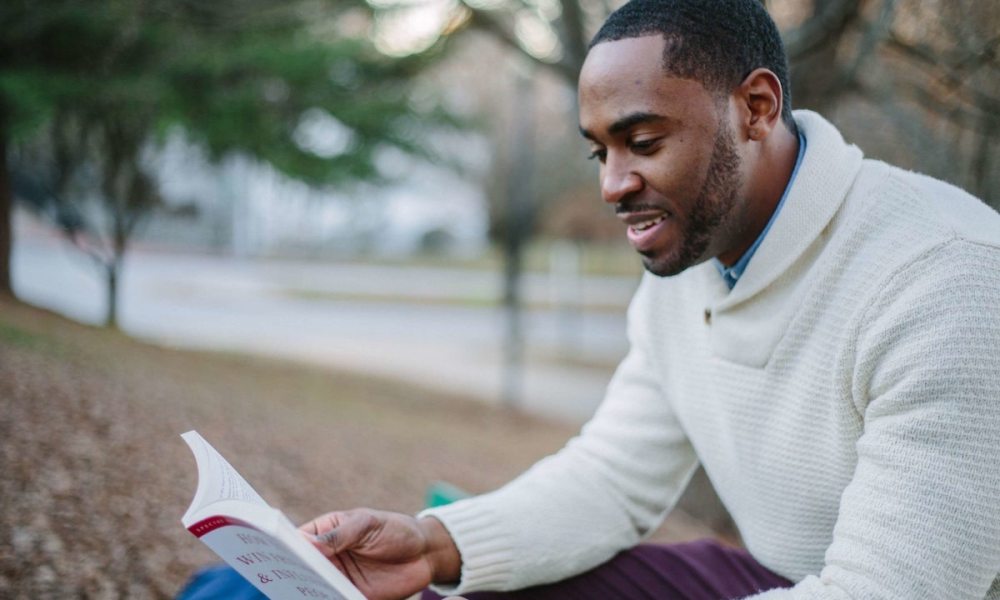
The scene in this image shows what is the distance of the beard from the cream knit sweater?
0.34ft

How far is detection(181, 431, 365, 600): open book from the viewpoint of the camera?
4.59 feet

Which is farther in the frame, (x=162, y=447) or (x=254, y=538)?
(x=162, y=447)

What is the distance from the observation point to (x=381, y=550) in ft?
6.10

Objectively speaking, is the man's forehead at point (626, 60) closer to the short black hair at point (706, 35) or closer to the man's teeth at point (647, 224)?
the short black hair at point (706, 35)

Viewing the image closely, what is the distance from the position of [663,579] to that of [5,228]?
8587 millimetres

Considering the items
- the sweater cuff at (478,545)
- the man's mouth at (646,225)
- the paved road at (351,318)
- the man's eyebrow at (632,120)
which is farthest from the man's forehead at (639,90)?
the paved road at (351,318)

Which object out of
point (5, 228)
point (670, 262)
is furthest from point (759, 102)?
point (5, 228)

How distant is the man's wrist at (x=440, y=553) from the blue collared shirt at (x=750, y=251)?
2.73 feet

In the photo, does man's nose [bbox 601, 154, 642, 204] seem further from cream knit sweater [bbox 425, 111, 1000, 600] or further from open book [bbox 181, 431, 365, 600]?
open book [bbox 181, 431, 365, 600]

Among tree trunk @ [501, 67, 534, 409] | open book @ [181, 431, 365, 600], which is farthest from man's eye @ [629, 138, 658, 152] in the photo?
tree trunk @ [501, 67, 534, 409]

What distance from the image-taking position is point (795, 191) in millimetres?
1794

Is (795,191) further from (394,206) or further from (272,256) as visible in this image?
(394,206)

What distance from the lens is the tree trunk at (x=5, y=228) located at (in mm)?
8805

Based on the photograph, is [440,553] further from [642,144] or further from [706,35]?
[706,35]
